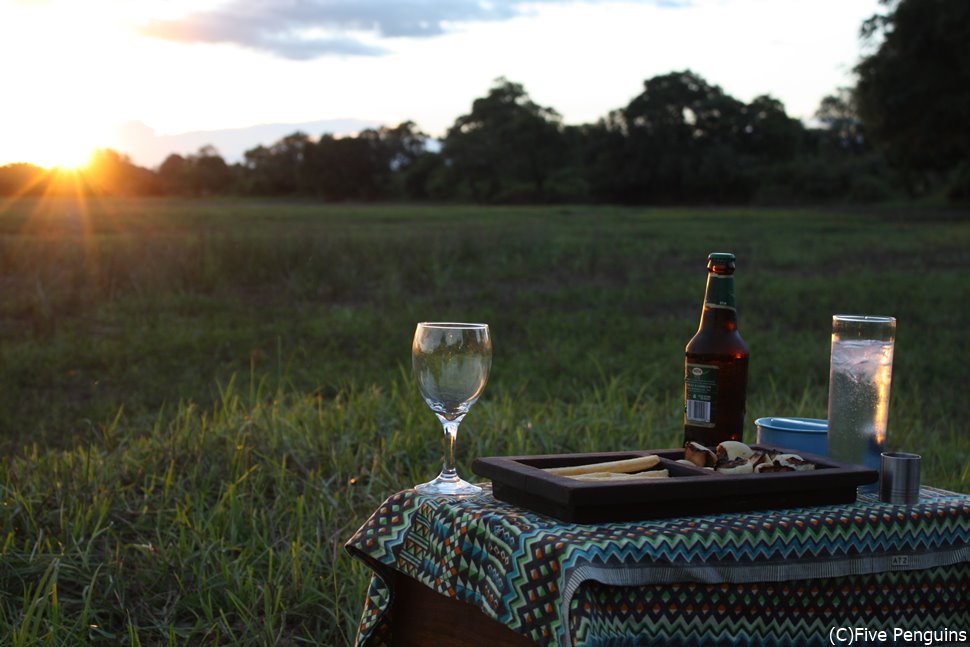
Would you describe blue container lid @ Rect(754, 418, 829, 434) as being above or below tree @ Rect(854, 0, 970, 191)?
below

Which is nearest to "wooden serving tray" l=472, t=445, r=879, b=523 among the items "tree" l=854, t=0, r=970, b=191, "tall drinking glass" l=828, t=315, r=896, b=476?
"tall drinking glass" l=828, t=315, r=896, b=476

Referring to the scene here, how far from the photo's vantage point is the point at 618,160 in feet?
176

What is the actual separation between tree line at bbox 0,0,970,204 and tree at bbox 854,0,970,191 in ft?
2.34

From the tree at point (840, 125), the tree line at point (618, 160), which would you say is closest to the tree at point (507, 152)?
the tree line at point (618, 160)

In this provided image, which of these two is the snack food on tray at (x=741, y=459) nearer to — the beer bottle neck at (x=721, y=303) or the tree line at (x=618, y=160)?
the beer bottle neck at (x=721, y=303)

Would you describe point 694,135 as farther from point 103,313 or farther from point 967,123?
point 103,313

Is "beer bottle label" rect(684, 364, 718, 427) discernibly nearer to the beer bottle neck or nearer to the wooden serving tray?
the beer bottle neck

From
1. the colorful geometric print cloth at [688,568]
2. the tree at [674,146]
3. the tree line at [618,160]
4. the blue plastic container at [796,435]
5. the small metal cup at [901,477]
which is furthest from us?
the tree at [674,146]

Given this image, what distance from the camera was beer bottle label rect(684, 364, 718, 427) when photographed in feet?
6.23

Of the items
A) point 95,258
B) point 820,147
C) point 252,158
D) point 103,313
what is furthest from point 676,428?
point 820,147

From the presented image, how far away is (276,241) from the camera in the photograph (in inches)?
523

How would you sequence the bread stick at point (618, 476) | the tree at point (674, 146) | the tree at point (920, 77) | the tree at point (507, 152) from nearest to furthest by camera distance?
the bread stick at point (618, 476) < the tree at point (920, 77) < the tree at point (674, 146) < the tree at point (507, 152)

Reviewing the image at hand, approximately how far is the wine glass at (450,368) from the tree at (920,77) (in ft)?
93.7

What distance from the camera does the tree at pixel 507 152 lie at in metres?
57.4
